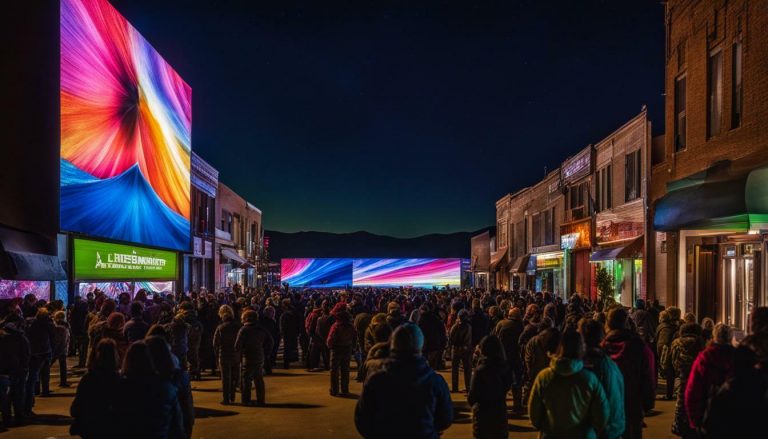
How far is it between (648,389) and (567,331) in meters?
2.48

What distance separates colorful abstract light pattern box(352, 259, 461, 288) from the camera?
60.2 metres

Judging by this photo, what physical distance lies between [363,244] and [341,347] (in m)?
158

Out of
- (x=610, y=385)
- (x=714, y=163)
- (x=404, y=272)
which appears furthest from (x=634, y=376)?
(x=404, y=272)

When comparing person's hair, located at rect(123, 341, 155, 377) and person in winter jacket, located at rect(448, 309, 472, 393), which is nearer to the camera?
person's hair, located at rect(123, 341, 155, 377)

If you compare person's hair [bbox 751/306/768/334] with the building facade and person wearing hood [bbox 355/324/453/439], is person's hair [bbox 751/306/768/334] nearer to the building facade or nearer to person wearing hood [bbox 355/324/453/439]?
person wearing hood [bbox 355/324/453/439]

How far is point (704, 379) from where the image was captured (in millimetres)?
6609

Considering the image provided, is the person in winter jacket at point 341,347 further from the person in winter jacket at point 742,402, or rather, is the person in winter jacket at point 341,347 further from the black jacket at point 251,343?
the person in winter jacket at point 742,402

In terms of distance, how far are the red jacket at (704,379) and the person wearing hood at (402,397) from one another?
250 centimetres

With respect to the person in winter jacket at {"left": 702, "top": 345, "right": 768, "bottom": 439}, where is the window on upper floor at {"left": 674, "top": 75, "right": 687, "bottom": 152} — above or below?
above

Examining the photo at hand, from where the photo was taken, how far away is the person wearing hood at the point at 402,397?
5555 millimetres

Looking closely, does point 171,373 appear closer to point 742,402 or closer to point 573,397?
point 573,397

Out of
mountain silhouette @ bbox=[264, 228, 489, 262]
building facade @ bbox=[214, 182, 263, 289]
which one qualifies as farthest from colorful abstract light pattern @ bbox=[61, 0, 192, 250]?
mountain silhouette @ bbox=[264, 228, 489, 262]

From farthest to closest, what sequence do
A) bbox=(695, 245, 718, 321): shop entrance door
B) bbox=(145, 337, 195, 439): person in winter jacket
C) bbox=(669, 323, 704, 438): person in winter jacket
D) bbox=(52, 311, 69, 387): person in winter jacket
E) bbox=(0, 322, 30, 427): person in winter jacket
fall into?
bbox=(695, 245, 718, 321): shop entrance door < bbox=(52, 311, 69, 387): person in winter jacket < bbox=(0, 322, 30, 427): person in winter jacket < bbox=(669, 323, 704, 438): person in winter jacket < bbox=(145, 337, 195, 439): person in winter jacket

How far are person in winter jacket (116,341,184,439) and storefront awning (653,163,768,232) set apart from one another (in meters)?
10.4
